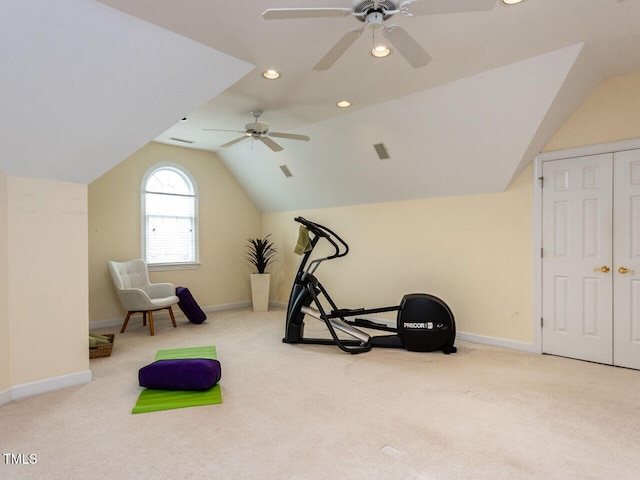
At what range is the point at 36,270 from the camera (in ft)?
10.2

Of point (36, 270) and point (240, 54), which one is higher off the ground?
point (240, 54)

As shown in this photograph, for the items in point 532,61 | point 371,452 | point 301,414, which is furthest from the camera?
point 532,61

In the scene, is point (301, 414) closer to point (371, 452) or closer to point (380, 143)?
point (371, 452)

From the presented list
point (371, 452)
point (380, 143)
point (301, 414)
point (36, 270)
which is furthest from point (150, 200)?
point (371, 452)

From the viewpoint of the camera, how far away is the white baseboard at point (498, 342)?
165 inches

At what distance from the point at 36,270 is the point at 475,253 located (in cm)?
440

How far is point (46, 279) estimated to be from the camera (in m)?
3.15

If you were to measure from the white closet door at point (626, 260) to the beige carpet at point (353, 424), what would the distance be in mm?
241

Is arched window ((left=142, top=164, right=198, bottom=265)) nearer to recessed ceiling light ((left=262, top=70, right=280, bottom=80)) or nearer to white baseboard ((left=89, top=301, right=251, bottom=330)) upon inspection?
white baseboard ((left=89, top=301, right=251, bottom=330))

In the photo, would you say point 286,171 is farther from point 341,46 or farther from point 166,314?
point 341,46

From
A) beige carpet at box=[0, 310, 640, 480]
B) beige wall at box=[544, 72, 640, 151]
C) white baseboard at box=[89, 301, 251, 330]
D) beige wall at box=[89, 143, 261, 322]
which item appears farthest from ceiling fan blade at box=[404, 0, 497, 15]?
white baseboard at box=[89, 301, 251, 330]

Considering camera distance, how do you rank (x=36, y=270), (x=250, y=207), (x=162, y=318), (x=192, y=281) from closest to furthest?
(x=36, y=270) < (x=162, y=318) < (x=192, y=281) < (x=250, y=207)

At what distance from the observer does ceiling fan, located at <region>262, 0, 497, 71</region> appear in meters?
1.98

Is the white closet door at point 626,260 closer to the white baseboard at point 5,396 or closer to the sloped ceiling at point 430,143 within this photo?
the sloped ceiling at point 430,143
